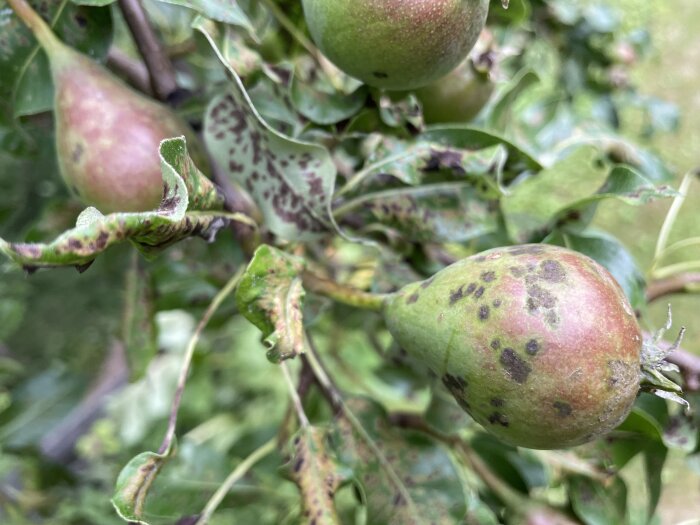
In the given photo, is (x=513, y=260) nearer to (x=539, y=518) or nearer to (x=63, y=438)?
(x=539, y=518)

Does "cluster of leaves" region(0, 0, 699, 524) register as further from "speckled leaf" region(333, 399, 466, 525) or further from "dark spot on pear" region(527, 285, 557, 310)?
"dark spot on pear" region(527, 285, 557, 310)

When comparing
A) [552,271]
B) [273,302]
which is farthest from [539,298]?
[273,302]

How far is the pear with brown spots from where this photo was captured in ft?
1.10

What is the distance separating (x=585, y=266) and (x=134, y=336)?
1.47ft

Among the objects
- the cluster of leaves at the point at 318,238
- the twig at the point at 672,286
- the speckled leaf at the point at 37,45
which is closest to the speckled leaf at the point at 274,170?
the cluster of leaves at the point at 318,238

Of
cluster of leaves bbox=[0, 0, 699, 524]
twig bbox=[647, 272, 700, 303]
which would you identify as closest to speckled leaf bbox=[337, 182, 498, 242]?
cluster of leaves bbox=[0, 0, 699, 524]

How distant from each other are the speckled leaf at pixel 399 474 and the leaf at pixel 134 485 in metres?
0.18

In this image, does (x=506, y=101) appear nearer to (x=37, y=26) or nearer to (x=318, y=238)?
(x=318, y=238)

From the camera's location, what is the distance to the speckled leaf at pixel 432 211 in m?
0.56

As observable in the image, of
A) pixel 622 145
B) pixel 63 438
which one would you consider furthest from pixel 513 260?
pixel 63 438

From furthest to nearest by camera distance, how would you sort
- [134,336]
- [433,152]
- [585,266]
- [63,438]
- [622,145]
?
1. [63,438]
2. [622,145]
3. [134,336]
4. [433,152]
5. [585,266]

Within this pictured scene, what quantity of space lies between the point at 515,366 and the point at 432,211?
24cm

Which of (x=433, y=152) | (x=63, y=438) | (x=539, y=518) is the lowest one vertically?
(x=63, y=438)

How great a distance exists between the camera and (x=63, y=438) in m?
1.31
